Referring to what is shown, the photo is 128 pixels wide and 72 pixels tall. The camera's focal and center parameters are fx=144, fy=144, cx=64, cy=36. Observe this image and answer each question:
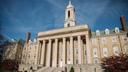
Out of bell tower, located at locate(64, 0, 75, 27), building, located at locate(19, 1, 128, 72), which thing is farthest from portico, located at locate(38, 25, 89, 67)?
bell tower, located at locate(64, 0, 75, 27)

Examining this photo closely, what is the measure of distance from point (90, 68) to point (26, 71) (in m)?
17.5

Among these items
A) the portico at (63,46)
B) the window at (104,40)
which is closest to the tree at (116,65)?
the portico at (63,46)

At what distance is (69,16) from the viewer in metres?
61.7

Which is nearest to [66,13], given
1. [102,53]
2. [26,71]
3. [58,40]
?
[58,40]

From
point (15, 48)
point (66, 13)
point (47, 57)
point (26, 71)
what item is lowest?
→ point (26, 71)

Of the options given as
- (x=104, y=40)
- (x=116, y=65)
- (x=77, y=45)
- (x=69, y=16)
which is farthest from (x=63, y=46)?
(x=116, y=65)

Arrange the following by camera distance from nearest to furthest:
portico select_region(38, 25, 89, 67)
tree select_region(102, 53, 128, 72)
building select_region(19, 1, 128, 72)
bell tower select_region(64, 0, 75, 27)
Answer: tree select_region(102, 53, 128, 72) < building select_region(19, 1, 128, 72) < portico select_region(38, 25, 89, 67) < bell tower select_region(64, 0, 75, 27)

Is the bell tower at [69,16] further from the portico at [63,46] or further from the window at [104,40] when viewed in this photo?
the window at [104,40]

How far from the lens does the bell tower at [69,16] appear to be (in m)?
59.6

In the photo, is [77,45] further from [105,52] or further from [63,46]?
[105,52]

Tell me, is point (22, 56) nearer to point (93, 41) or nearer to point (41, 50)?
point (41, 50)

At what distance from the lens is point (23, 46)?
6662 cm

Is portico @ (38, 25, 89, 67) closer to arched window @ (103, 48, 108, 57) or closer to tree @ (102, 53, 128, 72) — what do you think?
arched window @ (103, 48, 108, 57)

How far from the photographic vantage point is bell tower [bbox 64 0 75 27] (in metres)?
59.6
